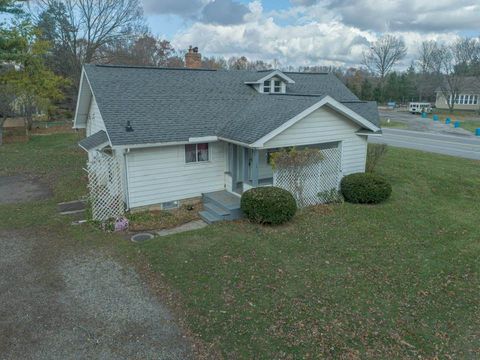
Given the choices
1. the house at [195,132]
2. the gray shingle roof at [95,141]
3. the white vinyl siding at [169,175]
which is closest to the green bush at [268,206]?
the house at [195,132]

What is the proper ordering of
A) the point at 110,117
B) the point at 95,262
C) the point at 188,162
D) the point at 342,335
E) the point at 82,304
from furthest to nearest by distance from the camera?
the point at 188,162
the point at 110,117
the point at 95,262
the point at 82,304
the point at 342,335

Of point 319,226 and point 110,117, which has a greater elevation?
point 110,117

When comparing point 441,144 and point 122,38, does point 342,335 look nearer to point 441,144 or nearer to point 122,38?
point 441,144

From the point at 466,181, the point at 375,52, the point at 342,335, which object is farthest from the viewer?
the point at 375,52

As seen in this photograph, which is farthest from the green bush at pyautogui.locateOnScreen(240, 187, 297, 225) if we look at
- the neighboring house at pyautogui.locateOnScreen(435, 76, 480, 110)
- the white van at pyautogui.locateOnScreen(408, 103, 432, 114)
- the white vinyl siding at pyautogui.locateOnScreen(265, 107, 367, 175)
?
the neighboring house at pyautogui.locateOnScreen(435, 76, 480, 110)

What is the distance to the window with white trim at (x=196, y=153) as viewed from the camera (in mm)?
12406

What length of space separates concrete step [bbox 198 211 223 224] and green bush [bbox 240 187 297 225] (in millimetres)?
989

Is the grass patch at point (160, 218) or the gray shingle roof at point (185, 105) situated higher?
the gray shingle roof at point (185, 105)

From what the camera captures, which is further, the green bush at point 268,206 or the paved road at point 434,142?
the paved road at point 434,142

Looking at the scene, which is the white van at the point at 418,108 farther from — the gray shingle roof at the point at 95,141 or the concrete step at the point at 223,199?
the gray shingle roof at the point at 95,141

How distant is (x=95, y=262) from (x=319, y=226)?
21.3 feet

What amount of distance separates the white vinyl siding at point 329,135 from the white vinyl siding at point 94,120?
25.6 ft

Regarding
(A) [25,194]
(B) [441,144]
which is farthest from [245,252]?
(B) [441,144]

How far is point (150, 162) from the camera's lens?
11539 mm
